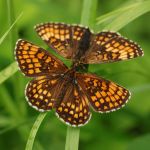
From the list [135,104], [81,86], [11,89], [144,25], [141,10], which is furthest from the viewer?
[144,25]

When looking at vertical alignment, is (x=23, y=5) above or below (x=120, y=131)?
above

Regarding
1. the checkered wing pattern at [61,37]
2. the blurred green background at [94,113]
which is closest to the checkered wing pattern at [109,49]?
the checkered wing pattern at [61,37]

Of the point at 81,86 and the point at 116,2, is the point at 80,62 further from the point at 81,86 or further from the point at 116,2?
the point at 116,2

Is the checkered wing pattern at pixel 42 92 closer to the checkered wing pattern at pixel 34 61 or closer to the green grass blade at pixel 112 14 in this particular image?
the checkered wing pattern at pixel 34 61

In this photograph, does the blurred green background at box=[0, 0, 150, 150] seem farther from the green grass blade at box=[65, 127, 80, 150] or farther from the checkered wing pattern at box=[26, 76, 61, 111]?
the green grass blade at box=[65, 127, 80, 150]

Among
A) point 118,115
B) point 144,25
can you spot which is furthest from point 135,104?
point 144,25

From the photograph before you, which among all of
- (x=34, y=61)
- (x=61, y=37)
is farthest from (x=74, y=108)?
(x=61, y=37)

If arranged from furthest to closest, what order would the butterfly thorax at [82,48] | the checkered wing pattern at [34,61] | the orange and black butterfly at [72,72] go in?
the butterfly thorax at [82,48]
the checkered wing pattern at [34,61]
the orange and black butterfly at [72,72]

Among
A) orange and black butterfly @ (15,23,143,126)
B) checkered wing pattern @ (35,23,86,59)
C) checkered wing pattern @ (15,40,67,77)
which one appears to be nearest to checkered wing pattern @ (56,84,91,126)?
orange and black butterfly @ (15,23,143,126)
